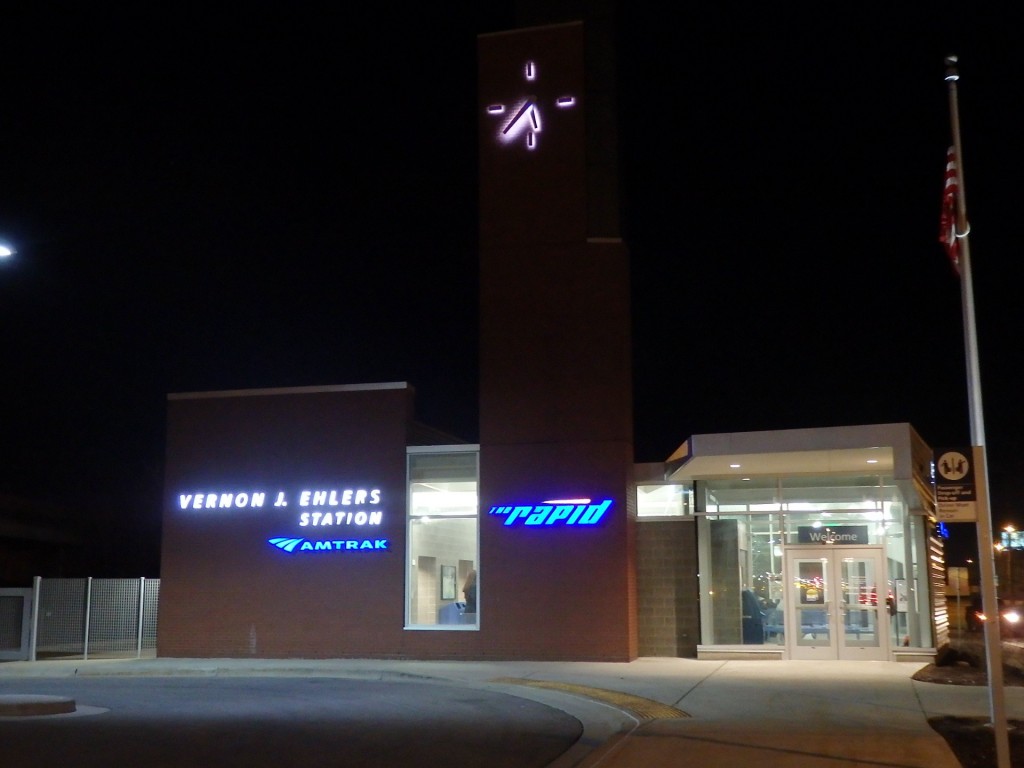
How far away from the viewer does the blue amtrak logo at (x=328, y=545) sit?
24234 millimetres

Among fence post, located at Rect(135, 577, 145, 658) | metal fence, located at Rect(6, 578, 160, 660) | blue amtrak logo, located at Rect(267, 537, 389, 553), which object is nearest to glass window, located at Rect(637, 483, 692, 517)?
blue amtrak logo, located at Rect(267, 537, 389, 553)

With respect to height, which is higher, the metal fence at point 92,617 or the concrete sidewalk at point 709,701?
the metal fence at point 92,617

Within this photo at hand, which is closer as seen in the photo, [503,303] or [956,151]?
[956,151]

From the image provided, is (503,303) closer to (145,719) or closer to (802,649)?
(802,649)

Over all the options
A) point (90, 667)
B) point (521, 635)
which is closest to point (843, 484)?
point (521, 635)

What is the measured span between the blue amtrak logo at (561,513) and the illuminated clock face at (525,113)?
776cm

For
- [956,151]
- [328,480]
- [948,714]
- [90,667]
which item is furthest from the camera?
[328,480]

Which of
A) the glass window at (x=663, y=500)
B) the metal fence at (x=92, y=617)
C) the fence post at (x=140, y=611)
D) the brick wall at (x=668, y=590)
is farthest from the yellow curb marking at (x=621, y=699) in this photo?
the metal fence at (x=92, y=617)

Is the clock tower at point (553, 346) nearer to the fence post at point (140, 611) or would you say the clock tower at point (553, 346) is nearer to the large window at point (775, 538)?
the large window at point (775, 538)

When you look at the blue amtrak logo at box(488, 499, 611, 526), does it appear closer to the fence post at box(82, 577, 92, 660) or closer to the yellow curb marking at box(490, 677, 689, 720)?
the yellow curb marking at box(490, 677, 689, 720)

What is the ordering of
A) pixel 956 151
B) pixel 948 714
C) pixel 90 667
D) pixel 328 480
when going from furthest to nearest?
1. pixel 328 480
2. pixel 90 667
3. pixel 948 714
4. pixel 956 151

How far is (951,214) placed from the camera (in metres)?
13.5

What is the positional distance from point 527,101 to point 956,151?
13084mm

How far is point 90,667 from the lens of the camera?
2327cm
